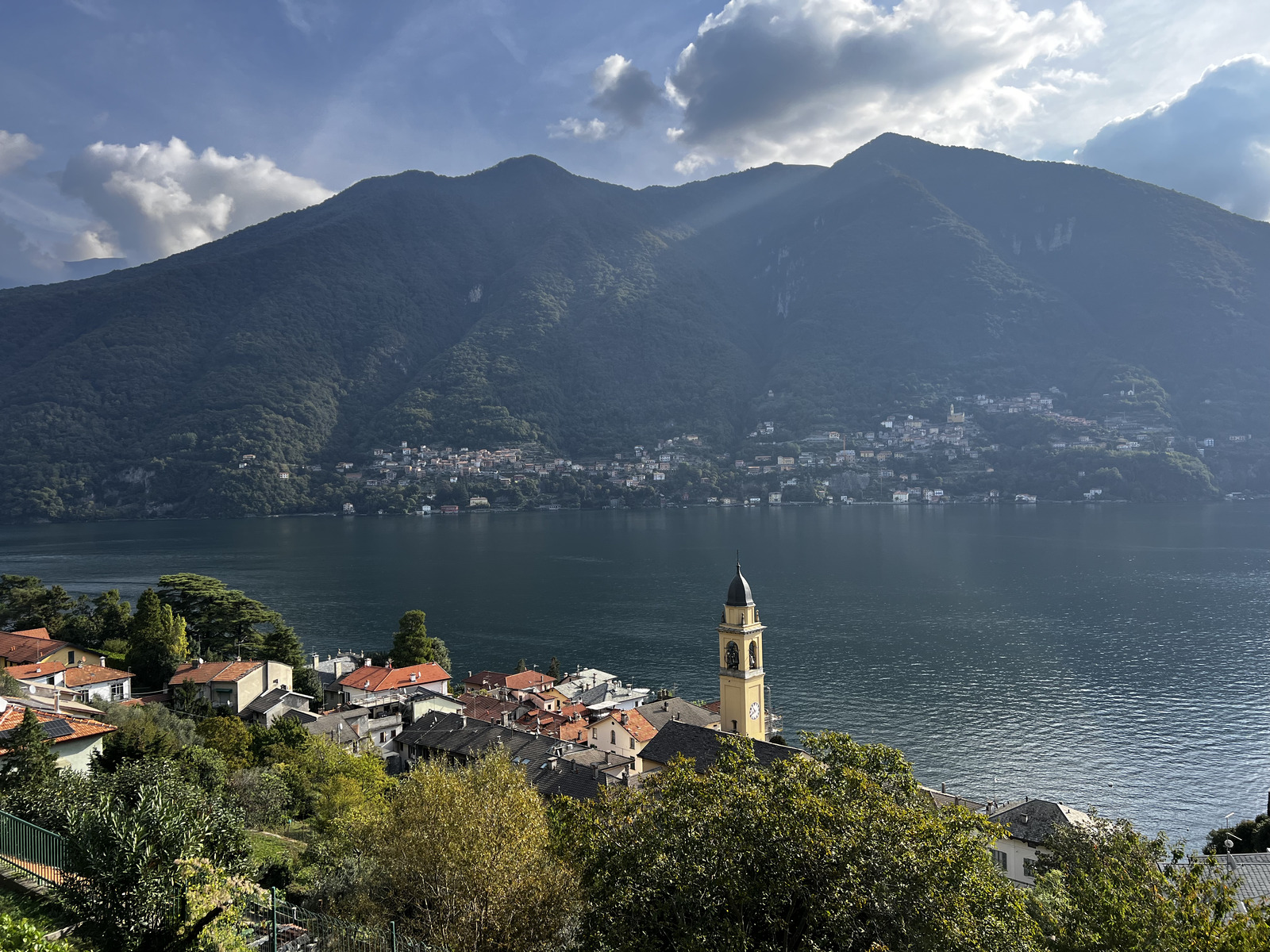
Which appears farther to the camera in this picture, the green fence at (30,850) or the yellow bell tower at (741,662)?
the yellow bell tower at (741,662)

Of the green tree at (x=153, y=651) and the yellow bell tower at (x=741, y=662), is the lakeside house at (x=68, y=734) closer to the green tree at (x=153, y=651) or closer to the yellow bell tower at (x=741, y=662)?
the yellow bell tower at (x=741, y=662)

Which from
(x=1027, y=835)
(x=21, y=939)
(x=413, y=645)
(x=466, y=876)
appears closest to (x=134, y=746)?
(x=466, y=876)

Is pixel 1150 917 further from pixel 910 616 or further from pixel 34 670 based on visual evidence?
pixel 910 616

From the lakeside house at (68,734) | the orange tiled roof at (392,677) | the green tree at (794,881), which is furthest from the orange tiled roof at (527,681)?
the green tree at (794,881)

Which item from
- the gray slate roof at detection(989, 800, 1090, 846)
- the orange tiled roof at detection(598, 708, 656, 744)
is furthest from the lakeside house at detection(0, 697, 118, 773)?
the gray slate roof at detection(989, 800, 1090, 846)

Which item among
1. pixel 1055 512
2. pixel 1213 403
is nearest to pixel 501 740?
pixel 1055 512

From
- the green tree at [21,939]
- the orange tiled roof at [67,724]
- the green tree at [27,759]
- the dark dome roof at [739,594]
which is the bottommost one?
the orange tiled roof at [67,724]
